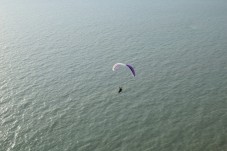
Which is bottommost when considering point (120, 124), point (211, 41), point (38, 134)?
point (211, 41)

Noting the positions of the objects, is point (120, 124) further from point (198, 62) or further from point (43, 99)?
point (198, 62)

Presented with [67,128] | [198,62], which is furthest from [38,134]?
[198,62]

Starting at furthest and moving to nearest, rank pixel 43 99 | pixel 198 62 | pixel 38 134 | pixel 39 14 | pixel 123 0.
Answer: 1. pixel 123 0
2. pixel 39 14
3. pixel 198 62
4. pixel 43 99
5. pixel 38 134

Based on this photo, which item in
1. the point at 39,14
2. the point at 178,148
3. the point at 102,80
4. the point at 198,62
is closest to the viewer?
the point at 178,148

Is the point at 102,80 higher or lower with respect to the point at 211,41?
higher

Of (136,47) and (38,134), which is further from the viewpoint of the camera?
(136,47)

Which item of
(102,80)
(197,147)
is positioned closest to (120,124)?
(197,147)
